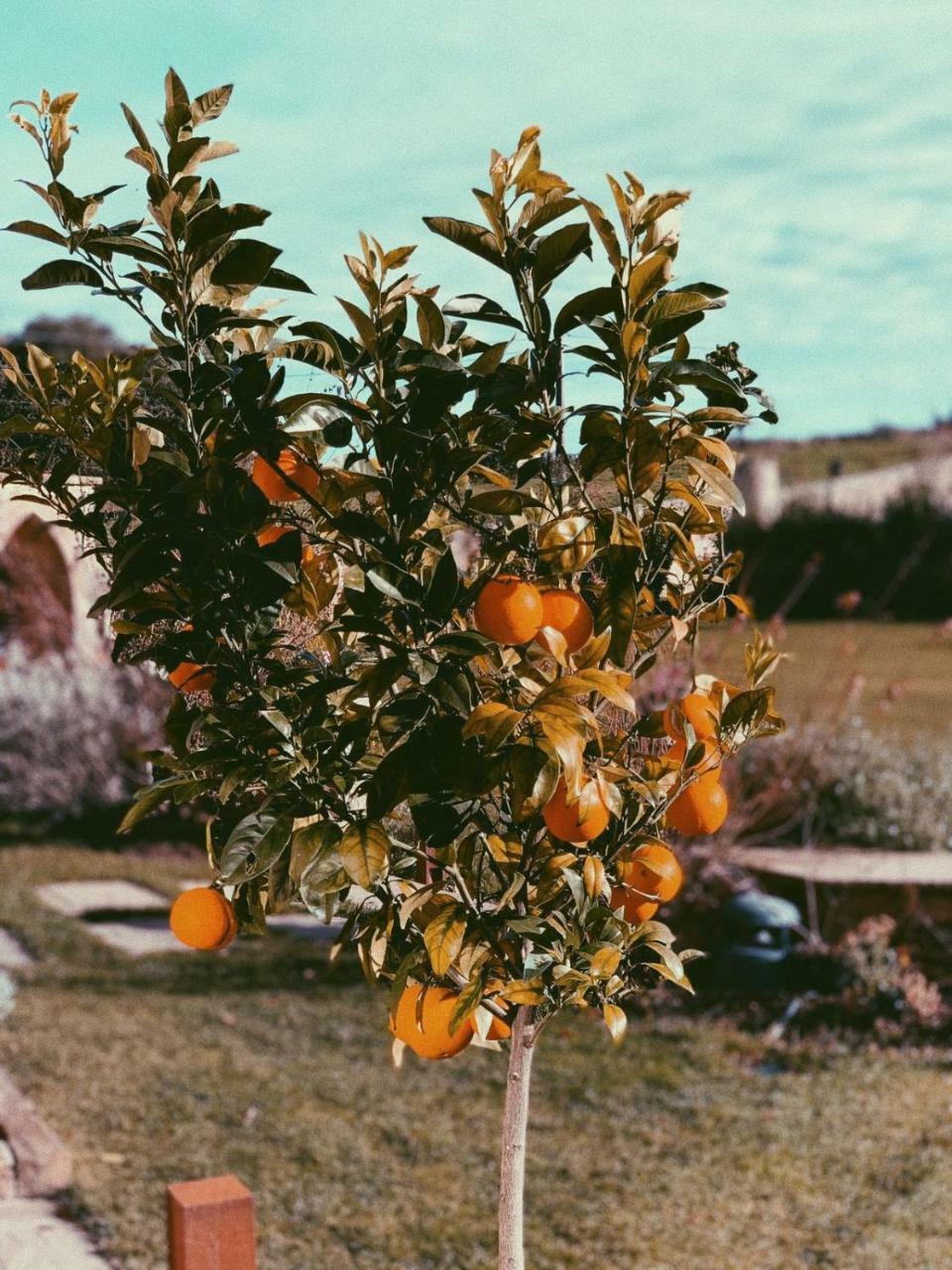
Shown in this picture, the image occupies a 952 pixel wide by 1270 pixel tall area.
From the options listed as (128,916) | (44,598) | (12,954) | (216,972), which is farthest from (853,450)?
(12,954)

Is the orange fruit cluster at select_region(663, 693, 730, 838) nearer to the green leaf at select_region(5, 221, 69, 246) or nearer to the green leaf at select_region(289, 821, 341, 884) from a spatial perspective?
the green leaf at select_region(289, 821, 341, 884)

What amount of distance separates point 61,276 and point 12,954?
5.79 metres

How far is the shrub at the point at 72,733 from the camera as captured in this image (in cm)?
973

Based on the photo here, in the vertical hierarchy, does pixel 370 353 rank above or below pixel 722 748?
above

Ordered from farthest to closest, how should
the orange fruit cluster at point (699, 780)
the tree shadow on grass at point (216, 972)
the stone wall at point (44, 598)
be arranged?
1. the stone wall at point (44, 598)
2. the tree shadow on grass at point (216, 972)
3. the orange fruit cluster at point (699, 780)

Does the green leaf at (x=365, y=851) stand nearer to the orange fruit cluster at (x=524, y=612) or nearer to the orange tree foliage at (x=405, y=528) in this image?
the orange tree foliage at (x=405, y=528)

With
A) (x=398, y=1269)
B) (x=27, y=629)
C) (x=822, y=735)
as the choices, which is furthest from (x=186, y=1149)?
(x=27, y=629)

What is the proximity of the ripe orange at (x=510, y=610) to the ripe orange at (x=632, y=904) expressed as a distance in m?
0.41

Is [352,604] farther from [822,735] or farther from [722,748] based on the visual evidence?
[822,735]

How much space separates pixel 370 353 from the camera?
1.49 meters

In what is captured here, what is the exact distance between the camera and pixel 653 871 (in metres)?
1.60

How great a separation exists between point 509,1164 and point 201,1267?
0.75 metres

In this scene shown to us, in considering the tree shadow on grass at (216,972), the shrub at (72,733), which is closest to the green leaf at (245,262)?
the tree shadow on grass at (216,972)

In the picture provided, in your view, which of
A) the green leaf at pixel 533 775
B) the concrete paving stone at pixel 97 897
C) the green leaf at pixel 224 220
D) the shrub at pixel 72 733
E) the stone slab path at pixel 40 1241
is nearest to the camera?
the green leaf at pixel 533 775
